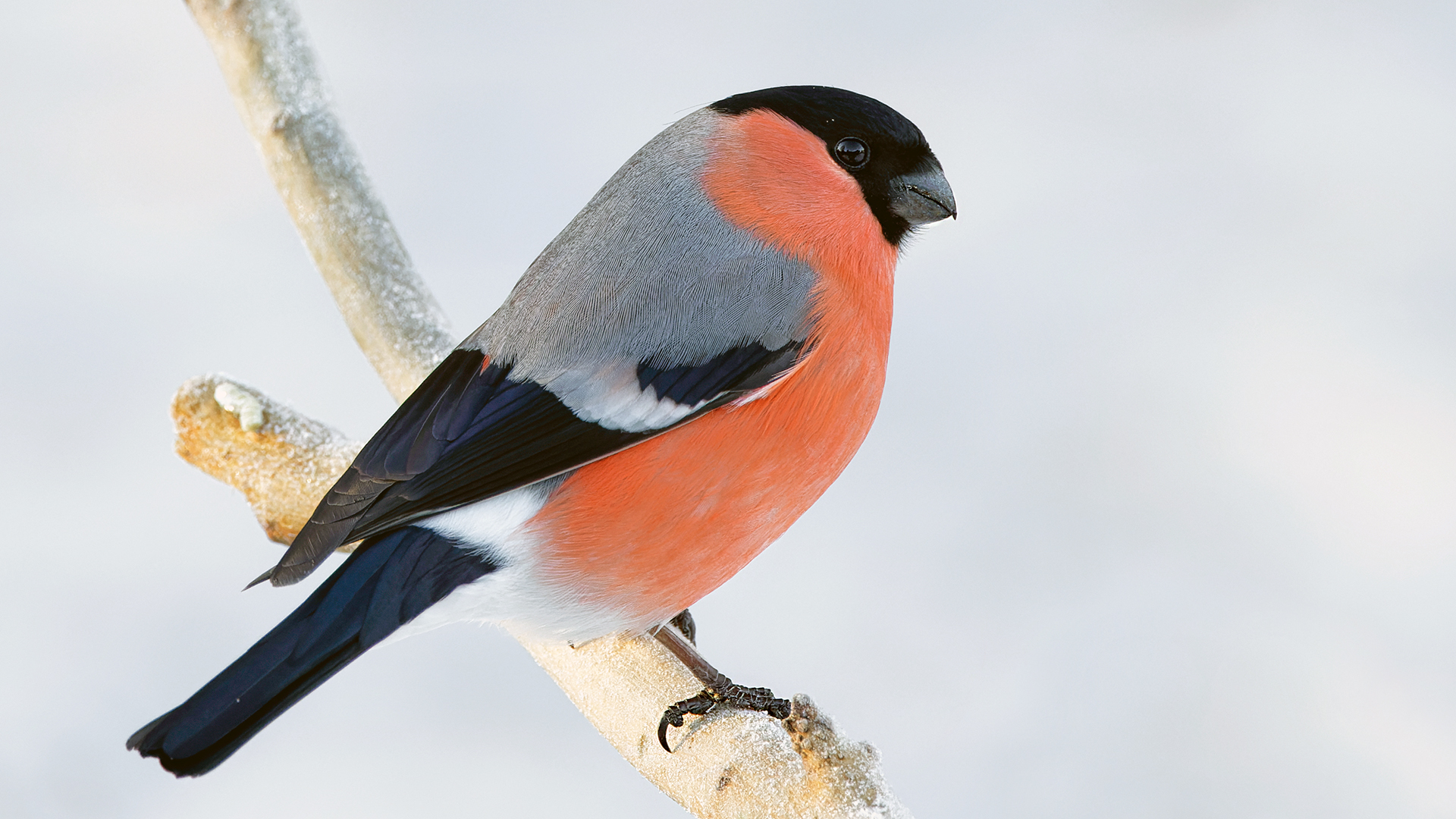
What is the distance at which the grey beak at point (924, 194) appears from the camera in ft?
4.08

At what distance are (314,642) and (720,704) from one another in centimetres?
46

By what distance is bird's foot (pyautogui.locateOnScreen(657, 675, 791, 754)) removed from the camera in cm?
129

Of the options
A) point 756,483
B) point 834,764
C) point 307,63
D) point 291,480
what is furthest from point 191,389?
point 834,764

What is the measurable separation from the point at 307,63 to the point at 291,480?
59 centimetres

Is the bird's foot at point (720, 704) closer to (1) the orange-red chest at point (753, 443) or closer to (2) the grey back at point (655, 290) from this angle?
(1) the orange-red chest at point (753, 443)

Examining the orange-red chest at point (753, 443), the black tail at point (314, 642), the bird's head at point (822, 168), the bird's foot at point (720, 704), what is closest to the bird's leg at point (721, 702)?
the bird's foot at point (720, 704)

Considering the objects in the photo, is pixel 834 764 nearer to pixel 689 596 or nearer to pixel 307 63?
pixel 689 596

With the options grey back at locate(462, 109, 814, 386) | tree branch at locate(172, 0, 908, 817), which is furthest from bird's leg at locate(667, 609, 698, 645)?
grey back at locate(462, 109, 814, 386)

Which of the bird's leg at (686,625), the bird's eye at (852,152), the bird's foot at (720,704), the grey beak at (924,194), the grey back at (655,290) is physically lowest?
the bird's foot at (720,704)

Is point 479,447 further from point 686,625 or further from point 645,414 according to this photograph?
point 686,625

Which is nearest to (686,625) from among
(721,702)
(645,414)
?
(721,702)

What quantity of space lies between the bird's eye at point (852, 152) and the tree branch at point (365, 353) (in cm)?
56

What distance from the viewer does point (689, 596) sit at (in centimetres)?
120

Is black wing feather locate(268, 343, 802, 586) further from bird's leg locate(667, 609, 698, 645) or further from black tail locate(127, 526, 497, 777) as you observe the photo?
bird's leg locate(667, 609, 698, 645)
